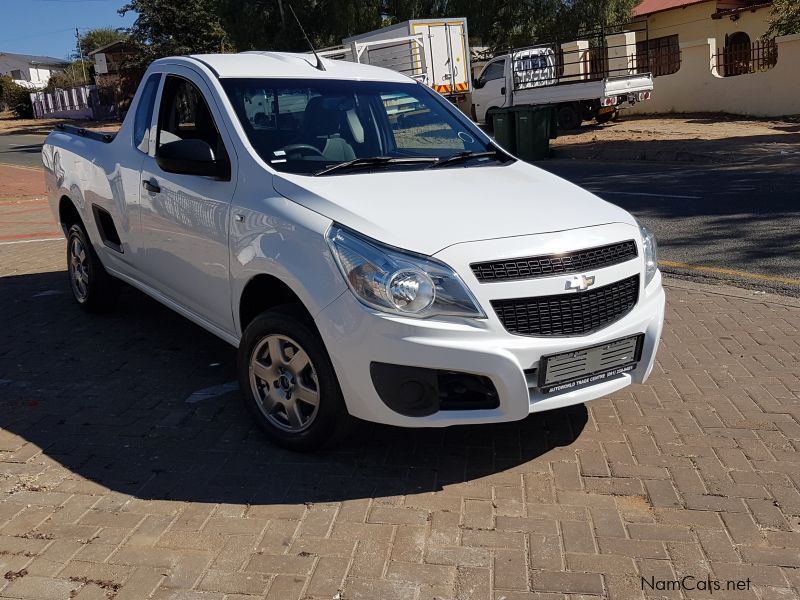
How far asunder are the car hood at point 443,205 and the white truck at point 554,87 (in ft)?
62.1

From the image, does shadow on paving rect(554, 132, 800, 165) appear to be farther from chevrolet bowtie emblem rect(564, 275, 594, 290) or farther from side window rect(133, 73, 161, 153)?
chevrolet bowtie emblem rect(564, 275, 594, 290)

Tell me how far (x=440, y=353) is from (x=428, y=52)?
18532mm

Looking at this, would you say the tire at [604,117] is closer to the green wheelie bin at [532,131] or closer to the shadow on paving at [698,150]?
the shadow on paving at [698,150]

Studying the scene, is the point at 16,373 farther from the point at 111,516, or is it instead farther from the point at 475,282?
the point at 475,282

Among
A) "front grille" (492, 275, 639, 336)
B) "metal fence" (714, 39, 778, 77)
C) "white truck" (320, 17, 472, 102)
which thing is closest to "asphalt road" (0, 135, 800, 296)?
"front grille" (492, 275, 639, 336)

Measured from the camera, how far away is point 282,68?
16.3 feet

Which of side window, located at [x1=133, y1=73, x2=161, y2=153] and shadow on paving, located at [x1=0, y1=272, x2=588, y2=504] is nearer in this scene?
shadow on paving, located at [x1=0, y1=272, x2=588, y2=504]

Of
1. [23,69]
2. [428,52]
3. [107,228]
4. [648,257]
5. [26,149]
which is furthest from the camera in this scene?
[23,69]

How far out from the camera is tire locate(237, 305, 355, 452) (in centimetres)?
371

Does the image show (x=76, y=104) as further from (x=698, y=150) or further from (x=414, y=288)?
(x=414, y=288)

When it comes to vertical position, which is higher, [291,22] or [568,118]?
[291,22]

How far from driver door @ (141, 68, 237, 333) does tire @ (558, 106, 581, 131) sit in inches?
804

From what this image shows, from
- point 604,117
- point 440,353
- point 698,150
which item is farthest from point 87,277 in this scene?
point 604,117

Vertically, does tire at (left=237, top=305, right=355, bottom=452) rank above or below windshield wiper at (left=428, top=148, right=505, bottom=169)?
below
